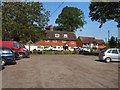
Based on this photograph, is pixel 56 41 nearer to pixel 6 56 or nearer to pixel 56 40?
pixel 56 40

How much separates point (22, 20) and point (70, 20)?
53.9 metres

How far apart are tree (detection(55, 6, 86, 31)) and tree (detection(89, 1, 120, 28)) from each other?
48.6 metres

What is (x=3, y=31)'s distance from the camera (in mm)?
46062

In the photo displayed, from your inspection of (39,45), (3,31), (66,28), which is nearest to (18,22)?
(3,31)

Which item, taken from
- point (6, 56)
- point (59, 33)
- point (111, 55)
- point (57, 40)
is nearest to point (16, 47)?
→ point (6, 56)

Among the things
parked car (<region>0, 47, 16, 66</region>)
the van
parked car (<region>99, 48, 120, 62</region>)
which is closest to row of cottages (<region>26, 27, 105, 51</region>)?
the van

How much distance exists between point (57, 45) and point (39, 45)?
21.7ft

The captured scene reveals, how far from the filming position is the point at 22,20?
168 feet

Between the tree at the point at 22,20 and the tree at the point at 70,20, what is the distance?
1827 inches

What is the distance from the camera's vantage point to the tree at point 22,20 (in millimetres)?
46531

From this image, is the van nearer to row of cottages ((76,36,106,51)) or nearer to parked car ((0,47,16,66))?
parked car ((0,47,16,66))

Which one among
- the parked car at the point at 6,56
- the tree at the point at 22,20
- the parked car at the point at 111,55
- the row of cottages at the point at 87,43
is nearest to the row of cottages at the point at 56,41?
the row of cottages at the point at 87,43

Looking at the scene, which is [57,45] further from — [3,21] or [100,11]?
[3,21]

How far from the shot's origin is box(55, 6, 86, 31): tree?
104 m
